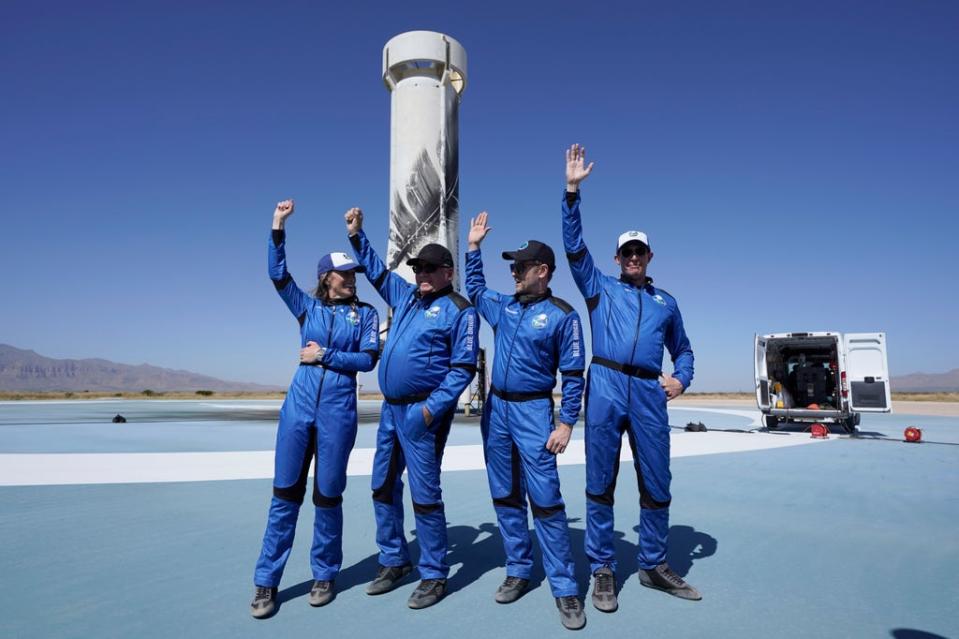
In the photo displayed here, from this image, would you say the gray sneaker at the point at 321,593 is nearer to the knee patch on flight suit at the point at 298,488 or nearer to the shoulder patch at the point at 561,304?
the knee patch on flight suit at the point at 298,488

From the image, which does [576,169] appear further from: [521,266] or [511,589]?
[511,589]

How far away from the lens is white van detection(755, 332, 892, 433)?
12.5 m

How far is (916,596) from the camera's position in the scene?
3312 mm

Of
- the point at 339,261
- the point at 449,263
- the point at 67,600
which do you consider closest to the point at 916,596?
the point at 449,263

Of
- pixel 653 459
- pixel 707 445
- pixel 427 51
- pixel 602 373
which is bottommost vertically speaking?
pixel 707 445

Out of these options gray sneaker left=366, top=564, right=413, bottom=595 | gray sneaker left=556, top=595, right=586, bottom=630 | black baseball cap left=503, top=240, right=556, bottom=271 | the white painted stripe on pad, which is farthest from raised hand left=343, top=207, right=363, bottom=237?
the white painted stripe on pad

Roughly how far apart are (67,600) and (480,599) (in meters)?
2.41

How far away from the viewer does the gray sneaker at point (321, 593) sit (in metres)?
3.32

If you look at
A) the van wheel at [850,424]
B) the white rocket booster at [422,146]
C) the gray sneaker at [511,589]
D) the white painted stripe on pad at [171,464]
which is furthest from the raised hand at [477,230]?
the white rocket booster at [422,146]

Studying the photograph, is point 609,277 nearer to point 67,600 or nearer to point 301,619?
point 301,619

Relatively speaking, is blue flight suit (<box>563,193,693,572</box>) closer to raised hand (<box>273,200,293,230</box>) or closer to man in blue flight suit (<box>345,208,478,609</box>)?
man in blue flight suit (<box>345,208,478,609</box>)

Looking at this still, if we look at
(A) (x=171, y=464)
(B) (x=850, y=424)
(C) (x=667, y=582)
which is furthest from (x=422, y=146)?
(C) (x=667, y=582)

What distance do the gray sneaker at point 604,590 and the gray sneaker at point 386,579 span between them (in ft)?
4.23

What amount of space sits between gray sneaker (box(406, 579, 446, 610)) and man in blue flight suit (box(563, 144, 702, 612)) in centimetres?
95
